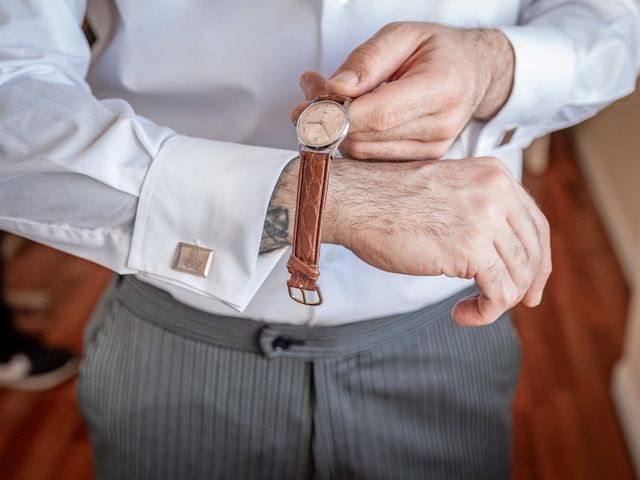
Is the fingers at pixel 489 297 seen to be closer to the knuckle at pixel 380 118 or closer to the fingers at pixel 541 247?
the fingers at pixel 541 247

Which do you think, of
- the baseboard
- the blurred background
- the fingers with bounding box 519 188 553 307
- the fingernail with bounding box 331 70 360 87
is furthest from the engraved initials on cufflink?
the baseboard

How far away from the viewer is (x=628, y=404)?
7.02 feet

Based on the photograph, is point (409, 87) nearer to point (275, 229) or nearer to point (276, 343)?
point (275, 229)

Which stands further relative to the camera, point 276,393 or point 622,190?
point 622,190

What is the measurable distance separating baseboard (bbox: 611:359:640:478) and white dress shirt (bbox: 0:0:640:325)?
1423 millimetres

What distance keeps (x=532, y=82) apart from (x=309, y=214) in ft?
1.18

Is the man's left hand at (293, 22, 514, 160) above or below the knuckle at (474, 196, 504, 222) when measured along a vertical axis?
above

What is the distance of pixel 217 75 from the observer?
851 mm

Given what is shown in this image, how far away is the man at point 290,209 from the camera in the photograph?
2.24 feet

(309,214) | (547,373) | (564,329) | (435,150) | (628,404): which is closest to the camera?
(309,214)

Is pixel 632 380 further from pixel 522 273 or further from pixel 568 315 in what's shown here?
pixel 522 273

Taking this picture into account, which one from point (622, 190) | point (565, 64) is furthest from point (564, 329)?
point (565, 64)

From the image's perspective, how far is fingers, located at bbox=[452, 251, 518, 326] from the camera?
2.17 feet

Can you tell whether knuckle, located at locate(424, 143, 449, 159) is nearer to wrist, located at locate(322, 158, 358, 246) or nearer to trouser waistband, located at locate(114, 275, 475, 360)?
wrist, located at locate(322, 158, 358, 246)
